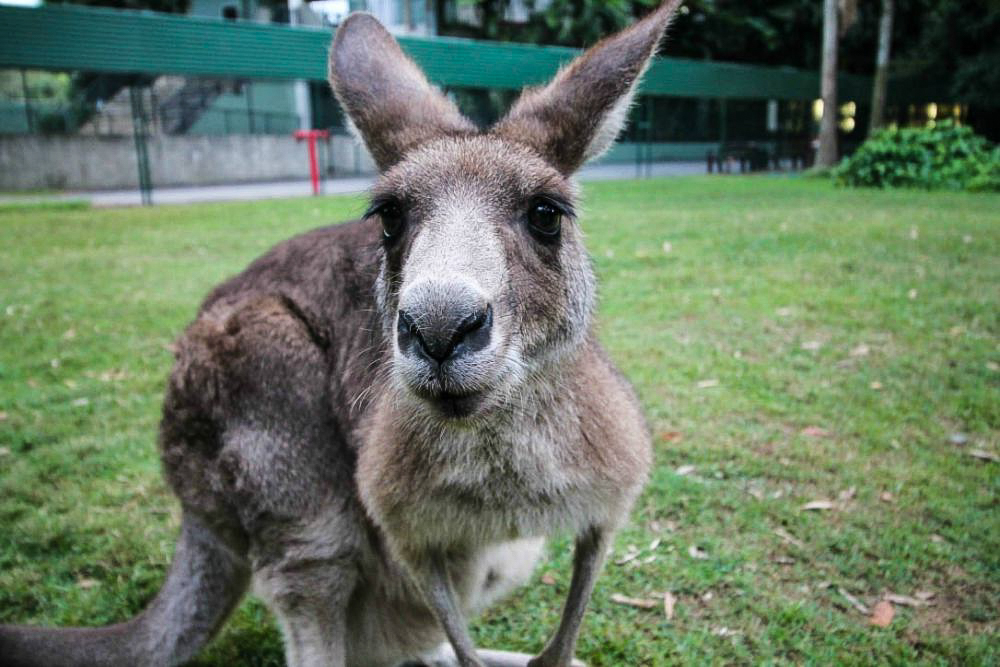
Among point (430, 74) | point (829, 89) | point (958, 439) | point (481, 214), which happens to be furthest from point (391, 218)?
point (829, 89)

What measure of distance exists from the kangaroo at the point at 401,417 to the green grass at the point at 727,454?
0.46 meters

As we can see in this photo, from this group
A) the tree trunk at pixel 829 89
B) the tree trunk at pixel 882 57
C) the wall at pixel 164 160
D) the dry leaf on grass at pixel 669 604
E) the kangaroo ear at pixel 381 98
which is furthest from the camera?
the tree trunk at pixel 882 57

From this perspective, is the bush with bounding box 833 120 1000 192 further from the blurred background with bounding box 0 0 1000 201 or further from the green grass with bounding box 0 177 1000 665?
the green grass with bounding box 0 177 1000 665

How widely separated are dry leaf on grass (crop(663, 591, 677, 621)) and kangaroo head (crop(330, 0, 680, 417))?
126 centimetres

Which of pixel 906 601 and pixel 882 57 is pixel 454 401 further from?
pixel 882 57

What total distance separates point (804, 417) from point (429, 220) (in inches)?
121

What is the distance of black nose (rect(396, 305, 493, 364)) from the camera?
5.38 feet

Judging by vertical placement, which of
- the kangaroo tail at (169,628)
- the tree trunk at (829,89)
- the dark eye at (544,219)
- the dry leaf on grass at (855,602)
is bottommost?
the dry leaf on grass at (855,602)

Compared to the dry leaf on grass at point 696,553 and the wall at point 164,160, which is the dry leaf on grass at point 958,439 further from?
the wall at point 164,160

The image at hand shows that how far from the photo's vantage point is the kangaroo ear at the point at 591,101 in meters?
2.16

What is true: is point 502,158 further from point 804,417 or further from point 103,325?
point 103,325

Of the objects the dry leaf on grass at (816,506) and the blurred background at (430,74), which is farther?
the blurred background at (430,74)

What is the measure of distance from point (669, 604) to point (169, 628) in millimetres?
1751

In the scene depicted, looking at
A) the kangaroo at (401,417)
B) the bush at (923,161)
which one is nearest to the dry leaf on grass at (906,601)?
the kangaroo at (401,417)
